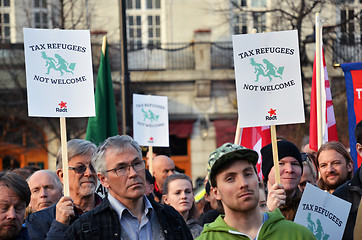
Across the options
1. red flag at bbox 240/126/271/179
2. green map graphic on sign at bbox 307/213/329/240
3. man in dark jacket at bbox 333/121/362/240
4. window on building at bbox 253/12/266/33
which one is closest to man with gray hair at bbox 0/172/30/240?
green map graphic on sign at bbox 307/213/329/240

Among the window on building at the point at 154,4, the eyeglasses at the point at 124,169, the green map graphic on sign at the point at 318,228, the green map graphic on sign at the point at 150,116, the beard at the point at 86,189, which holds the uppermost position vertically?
the window on building at the point at 154,4

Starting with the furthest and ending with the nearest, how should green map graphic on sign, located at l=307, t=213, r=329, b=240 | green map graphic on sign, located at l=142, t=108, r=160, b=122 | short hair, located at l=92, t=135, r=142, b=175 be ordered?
green map graphic on sign, located at l=142, t=108, r=160, b=122 < green map graphic on sign, located at l=307, t=213, r=329, b=240 < short hair, located at l=92, t=135, r=142, b=175

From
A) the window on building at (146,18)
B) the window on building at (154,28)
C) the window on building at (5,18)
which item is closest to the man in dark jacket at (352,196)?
the window on building at (5,18)

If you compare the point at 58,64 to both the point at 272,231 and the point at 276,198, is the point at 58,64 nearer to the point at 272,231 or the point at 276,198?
the point at 276,198

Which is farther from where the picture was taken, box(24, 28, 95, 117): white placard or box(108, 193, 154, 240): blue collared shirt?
box(24, 28, 95, 117): white placard

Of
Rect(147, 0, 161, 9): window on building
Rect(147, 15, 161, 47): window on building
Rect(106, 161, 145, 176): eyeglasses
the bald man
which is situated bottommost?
the bald man

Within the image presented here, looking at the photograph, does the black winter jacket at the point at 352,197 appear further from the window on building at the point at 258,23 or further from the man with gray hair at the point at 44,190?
the window on building at the point at 258,23

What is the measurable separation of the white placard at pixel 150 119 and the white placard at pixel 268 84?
16.7 ft

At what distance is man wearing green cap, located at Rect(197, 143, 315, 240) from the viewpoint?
14.4 ft

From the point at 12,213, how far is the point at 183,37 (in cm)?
2171

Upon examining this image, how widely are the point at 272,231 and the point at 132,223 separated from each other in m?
0.97

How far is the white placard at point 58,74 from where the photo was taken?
648 centimetres

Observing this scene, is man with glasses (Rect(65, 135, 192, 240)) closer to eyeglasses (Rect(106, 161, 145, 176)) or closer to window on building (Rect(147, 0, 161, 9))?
eyeglasses (Rect(106, 161, 145, 176))

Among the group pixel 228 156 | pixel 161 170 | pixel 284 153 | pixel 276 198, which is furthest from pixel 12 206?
pixel 161 170
